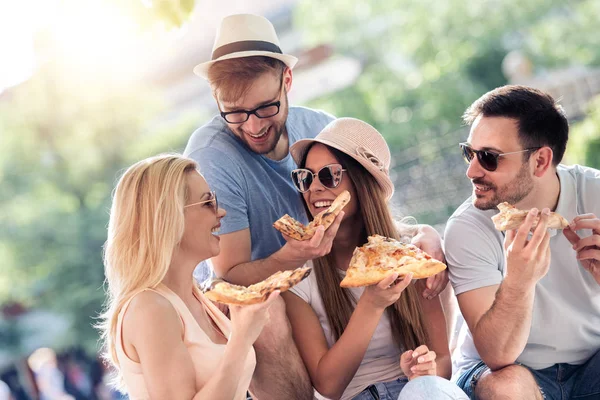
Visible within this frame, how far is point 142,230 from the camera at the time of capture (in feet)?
8.00

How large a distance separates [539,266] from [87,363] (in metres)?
11.8

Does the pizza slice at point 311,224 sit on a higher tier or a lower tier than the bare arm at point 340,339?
higher

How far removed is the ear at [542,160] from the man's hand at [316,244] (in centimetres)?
85

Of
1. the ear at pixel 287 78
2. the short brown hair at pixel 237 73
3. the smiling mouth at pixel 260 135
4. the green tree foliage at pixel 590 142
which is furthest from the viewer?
the green tree foliage at pixel 590 142

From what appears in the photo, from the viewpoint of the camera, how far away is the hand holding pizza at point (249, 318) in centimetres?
217

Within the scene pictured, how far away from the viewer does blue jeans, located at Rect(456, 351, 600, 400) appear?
288 cm

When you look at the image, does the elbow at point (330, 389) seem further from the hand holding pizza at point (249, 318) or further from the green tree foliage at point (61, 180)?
the green tree foliage at point (61, 180)

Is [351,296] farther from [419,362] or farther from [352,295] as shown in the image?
[419,362]

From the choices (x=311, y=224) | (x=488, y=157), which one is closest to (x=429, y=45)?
(x=488, y=157)

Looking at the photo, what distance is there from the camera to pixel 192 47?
17391mm

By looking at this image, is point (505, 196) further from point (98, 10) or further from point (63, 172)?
point (63, 172)

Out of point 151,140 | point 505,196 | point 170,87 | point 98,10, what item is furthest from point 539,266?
point 170,87

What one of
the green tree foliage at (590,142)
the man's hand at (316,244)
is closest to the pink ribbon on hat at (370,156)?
the man's hand at (316,244)

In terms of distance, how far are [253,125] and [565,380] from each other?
5.35 ft
